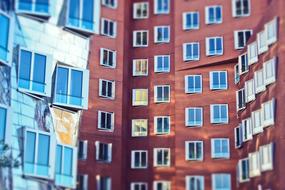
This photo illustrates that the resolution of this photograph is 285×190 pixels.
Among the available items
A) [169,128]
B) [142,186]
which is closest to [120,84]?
[169,128]

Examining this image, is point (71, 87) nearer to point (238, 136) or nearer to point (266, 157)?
point (238, 136)

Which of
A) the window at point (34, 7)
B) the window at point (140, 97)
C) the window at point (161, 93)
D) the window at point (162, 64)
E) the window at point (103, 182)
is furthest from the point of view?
the window at point (162, 64)

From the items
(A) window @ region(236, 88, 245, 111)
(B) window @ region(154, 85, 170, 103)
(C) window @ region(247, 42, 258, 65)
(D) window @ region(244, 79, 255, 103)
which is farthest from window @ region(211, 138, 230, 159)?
(C) window @ region(247, 42, 258, 65)

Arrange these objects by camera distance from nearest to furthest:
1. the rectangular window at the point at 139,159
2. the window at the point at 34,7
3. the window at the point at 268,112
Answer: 1. the window at the point at 34,7
2. the window at the point at 268,112
3. the rectangular window at the point at 139,159

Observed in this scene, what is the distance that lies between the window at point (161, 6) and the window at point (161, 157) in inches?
369

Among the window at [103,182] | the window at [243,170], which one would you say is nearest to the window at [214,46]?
the window at [243,170]

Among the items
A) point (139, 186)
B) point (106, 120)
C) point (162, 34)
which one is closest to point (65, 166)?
point (106, 120)

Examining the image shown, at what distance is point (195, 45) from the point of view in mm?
33750

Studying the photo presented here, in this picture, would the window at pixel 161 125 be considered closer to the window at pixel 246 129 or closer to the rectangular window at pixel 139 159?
the rectangular window at pixel 139 159

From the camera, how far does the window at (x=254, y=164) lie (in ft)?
91.4

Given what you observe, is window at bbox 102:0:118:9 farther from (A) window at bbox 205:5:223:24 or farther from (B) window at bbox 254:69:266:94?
(B) window at bbox 254:69:266:94

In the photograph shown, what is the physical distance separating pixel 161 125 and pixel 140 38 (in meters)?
6.08

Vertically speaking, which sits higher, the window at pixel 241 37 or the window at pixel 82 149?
the window at pixel 241 37

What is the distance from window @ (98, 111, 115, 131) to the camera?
31.9m
